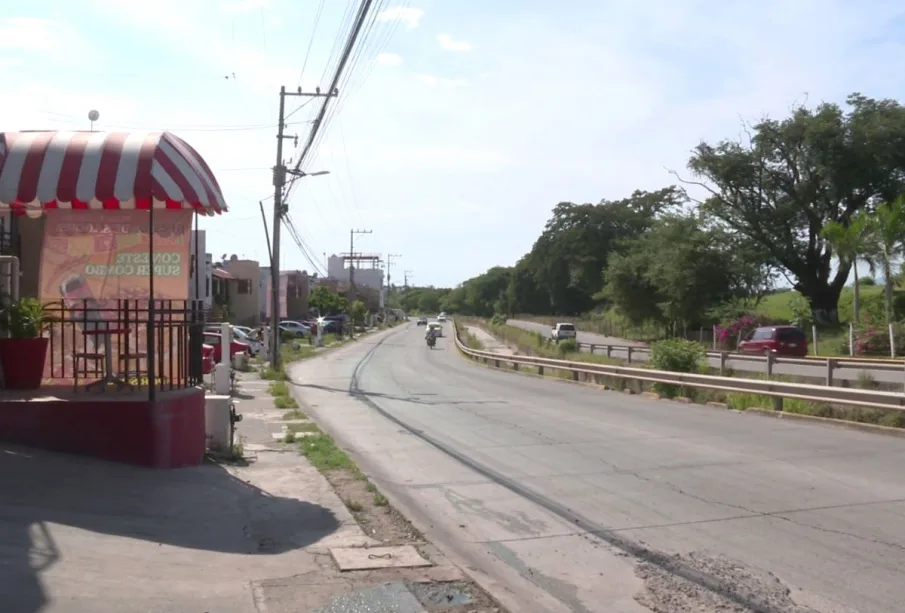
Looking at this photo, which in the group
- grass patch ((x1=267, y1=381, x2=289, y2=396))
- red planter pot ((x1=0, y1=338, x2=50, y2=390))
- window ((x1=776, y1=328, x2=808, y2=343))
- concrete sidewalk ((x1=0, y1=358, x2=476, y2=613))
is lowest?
grass patch ((x1=267, y1=381, x2=289, y2=396))

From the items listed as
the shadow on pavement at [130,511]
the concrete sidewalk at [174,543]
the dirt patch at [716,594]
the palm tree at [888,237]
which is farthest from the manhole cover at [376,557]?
the palm tree at [888,237]

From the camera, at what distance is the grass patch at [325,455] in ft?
38.9

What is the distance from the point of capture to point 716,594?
21.6 ft

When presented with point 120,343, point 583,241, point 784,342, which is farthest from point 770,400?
point 583,241

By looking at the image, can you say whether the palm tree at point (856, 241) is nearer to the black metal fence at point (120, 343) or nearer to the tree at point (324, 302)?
the black metal fence at point (120, 343)

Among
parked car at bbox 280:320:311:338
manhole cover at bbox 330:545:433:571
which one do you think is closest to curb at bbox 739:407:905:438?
manhole cover at bbox 330:545:433:571

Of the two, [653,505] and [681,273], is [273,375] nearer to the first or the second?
[653,505]

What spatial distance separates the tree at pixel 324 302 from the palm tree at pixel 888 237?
71584mm

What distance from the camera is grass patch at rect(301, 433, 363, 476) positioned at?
11.9m

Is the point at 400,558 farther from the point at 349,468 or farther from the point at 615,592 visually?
the point at 349,468

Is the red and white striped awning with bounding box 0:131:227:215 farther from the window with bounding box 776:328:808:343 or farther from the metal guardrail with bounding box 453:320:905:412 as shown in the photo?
the window with bounding box 776:328:808:343

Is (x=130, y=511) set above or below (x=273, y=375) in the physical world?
above

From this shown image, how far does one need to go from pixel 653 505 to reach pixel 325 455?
4944 millimetres

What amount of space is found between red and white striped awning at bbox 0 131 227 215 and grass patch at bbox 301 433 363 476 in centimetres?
390
